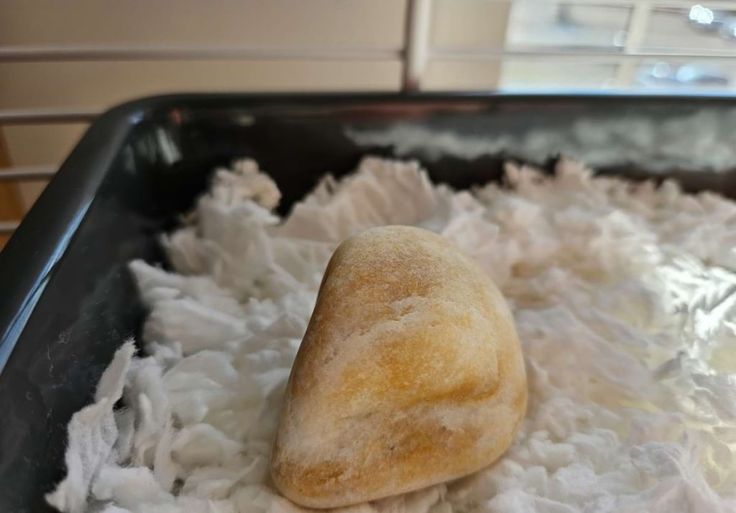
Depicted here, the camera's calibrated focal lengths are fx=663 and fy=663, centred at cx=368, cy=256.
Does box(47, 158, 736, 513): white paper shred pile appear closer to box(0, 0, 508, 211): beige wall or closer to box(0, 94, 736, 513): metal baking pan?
box(0, 94, 736, 513): metal baking pan

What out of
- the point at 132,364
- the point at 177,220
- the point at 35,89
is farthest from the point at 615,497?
the point at 35,89

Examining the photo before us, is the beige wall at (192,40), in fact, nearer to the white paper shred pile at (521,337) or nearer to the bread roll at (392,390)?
the white paper shred pile at (521,337)

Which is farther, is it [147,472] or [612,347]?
[612,347]

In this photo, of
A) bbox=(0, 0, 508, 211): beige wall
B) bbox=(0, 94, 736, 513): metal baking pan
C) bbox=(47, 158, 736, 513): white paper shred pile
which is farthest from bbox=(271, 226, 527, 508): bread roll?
bbox=(0, 0, 508, 211): beige wall

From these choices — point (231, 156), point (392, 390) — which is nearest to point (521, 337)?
point (392, 390)

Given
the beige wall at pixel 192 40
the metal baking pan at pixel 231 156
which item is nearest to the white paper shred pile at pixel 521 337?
the metal baking pan at pixel 231 156

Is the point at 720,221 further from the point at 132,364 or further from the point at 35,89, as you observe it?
the point at 35,89

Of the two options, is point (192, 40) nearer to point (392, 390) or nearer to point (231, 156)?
point (231, 156)
